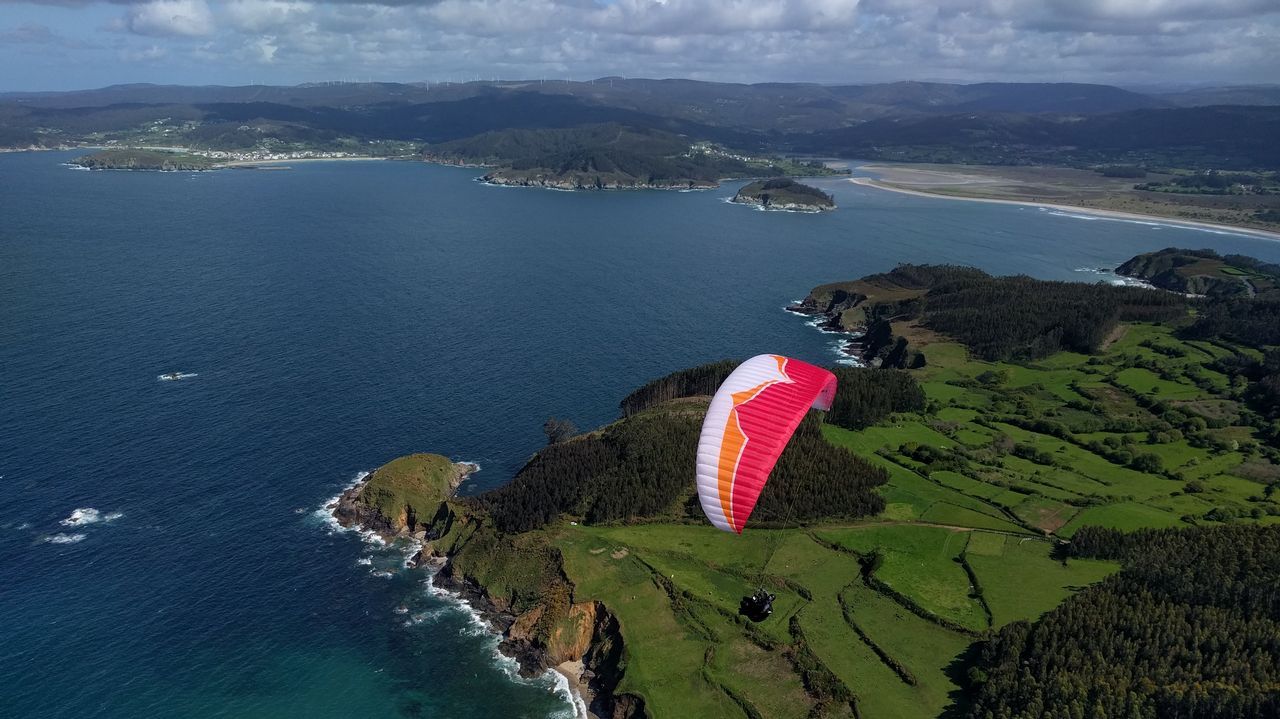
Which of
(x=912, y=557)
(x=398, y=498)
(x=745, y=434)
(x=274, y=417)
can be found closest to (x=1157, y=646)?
(x=912, y=557)

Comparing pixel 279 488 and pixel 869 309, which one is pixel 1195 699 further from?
pixel 869 309

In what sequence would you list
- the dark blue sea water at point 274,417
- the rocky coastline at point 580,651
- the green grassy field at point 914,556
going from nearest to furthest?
the green grassy field at point 914,556 < the rocky coastline at point 580,651 < the dark blue sea water at point 274,417

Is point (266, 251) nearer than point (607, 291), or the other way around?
point (607, 291)

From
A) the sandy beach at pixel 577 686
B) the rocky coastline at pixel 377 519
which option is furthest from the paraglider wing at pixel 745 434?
the rocky coastline at pixel 377 519

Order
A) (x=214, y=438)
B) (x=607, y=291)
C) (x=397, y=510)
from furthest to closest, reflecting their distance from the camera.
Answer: (x=607, y=291) < (x=214, y=438) < (x=397, y=510)

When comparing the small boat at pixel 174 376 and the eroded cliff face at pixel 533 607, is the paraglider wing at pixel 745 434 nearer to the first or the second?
the eroded cliff face at pixel 533 607

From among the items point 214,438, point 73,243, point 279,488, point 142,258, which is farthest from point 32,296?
point 279,488
